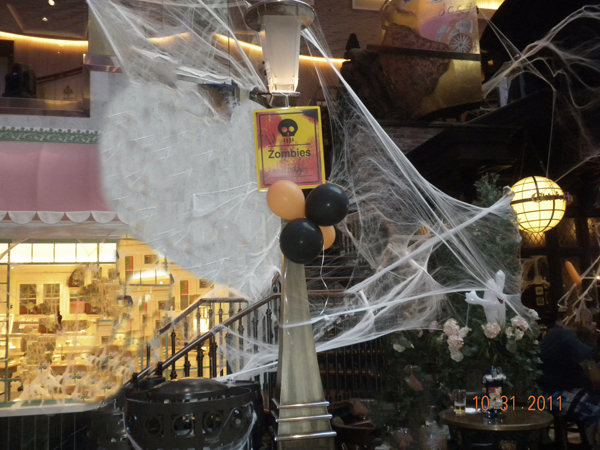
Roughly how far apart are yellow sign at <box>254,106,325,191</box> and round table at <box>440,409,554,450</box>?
2.87 meters

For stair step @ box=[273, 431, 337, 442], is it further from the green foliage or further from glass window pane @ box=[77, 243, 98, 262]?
glass window pane @ box=[77, 243, 98, 262]

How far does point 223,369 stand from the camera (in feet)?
23.4

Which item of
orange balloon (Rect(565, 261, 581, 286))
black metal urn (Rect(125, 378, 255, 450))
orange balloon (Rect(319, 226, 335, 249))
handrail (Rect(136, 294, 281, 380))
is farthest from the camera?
orange balloon (Rect(565, 261, 581, 286))

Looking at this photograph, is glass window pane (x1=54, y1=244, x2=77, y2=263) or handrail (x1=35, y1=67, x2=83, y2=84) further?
handrail (x1=35, y1=67, x2=83, y2=84)

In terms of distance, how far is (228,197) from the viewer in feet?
22.1

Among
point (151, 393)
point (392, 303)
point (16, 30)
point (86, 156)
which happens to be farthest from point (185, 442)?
point (16, 30)

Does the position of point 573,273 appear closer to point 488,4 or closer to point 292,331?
point 292,331

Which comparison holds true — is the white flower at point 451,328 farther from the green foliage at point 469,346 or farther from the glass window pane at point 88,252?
the glass window pane at point 88,252

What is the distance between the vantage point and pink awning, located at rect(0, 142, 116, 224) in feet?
18.2

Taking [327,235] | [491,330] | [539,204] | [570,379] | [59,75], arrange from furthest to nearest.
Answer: [59,75] < [539,204] < [570,379] < [491,330] < [327,235]

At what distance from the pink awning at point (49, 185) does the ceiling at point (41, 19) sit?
2.57m

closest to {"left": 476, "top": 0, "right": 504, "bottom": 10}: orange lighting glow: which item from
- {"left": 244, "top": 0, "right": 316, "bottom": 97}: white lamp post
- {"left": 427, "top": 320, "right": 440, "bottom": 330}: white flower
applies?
{"left": 427, "top": 320, "right": 440, "bottom": 330}: white flower

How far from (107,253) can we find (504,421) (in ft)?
16.2
